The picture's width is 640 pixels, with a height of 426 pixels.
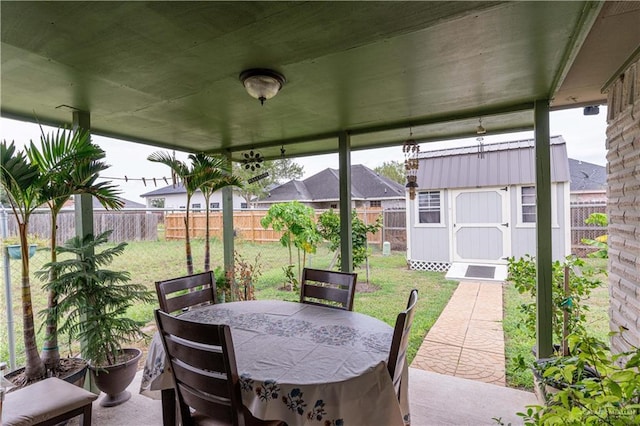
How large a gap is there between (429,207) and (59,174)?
257 inches

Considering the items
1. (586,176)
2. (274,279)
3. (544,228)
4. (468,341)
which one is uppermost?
(586,176)

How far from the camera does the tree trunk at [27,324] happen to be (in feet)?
6.95

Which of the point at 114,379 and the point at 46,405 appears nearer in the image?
the point at 46,405

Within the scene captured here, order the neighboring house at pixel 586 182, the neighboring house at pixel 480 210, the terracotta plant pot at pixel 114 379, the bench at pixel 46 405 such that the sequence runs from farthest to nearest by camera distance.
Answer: the neighboring house at pixel 586 182 → the neighboring house at pixel 480 210 → the terracotta plant pot at pixel 114 379 → the bench at pixel 46 405

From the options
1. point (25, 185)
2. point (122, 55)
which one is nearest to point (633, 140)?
point (122, 55)

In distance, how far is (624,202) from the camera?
1.86 metres

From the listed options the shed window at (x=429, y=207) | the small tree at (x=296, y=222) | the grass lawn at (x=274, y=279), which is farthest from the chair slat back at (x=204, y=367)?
the shed window at (x=429, y=207)

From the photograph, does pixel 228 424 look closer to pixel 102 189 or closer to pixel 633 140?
pixel 102 189

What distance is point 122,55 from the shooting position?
1.76m

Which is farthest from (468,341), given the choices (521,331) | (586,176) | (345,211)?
(586,176)

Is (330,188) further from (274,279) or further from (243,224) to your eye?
(274,279)

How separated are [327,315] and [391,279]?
4281mm

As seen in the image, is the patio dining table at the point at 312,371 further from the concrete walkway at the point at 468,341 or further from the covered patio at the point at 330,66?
the concrete walkway at the point at 468,341

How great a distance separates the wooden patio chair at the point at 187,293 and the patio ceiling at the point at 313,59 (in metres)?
1.39
